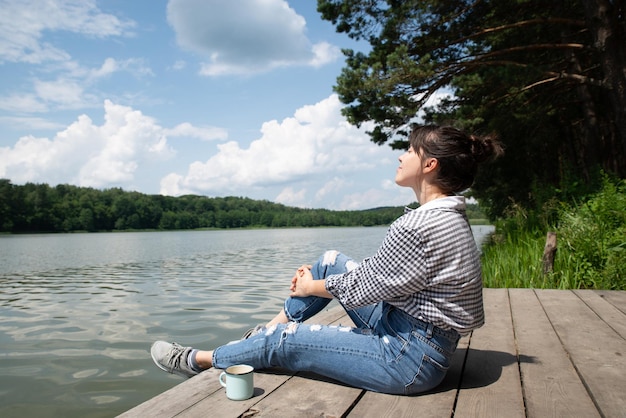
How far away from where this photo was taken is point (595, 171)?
8.33 meters

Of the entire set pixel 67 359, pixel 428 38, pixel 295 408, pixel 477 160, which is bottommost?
pixel 67 359

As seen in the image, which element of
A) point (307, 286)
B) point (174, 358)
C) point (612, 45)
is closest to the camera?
point (307, 286)

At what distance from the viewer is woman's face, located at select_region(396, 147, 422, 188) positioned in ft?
6.32

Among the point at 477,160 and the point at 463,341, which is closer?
the point at 477,160

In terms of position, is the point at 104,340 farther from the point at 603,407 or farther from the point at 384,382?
the point at 603,407

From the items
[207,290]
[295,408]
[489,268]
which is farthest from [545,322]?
[207,290]

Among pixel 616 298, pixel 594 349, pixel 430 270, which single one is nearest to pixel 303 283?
pixel 430 270

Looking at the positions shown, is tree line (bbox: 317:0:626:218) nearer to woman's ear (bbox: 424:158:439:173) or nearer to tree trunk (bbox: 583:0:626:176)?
tree trunk (bbox: 583:0:626:176)

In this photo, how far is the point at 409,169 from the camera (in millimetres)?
1952

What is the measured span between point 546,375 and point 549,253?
3.76 meters

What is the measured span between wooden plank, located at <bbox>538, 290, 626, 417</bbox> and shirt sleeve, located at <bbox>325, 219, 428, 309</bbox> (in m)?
0.82

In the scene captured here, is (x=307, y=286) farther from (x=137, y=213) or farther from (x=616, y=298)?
(x=137, y=213)

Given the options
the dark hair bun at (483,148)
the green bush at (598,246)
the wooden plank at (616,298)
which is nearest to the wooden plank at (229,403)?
the dark hair bun at (483,148)

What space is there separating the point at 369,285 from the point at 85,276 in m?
10.7
